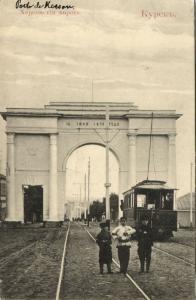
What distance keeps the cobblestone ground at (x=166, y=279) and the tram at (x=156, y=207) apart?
6691 millimetres

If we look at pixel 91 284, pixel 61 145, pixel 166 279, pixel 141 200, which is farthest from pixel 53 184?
pixel 91 284

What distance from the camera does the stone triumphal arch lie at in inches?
1626

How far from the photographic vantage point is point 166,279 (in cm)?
1427

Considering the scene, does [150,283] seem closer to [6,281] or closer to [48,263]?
[6,281]

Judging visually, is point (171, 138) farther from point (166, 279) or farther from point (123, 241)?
point (166, 279)

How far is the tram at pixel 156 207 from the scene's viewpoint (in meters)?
25.4

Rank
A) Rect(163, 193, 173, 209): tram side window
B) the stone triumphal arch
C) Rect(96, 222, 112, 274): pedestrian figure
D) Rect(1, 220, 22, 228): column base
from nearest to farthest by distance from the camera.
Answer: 1. Rect(96, 222, 112, 274): pedestrian figure
2. Rect(163, 193, 173, 209): tram side window
3. the stone triumphal arch
4. Rect(1, 220, 22, 228): column base

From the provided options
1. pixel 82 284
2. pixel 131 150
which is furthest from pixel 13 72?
pixel 131 150

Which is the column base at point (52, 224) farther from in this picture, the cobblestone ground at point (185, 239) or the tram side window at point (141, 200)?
the tram side window at point (141, 200)

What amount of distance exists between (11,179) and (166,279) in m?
31.4

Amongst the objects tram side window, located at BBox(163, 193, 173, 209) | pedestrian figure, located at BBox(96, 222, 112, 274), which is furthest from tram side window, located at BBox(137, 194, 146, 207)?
pedestrian figure, located at BBox(96, 222, 112, 274)

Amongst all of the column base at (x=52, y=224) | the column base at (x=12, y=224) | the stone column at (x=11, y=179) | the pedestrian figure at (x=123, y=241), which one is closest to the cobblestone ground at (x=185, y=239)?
the pedestrian figure at (x=123, y=241)

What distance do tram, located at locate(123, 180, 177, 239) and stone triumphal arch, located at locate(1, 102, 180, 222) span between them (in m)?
13.7

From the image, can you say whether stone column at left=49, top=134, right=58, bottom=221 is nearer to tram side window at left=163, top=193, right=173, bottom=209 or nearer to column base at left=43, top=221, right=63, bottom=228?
column base at left=43, top=221, right=63, bottom=228
